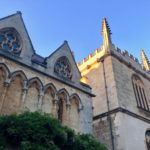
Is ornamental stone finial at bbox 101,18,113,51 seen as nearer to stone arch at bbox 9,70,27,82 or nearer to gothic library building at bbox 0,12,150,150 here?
gothic library building at bbox 0,12,150,150

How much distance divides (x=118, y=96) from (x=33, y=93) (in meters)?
7.43

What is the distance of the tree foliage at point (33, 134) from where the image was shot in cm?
893

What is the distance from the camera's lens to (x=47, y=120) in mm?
9883

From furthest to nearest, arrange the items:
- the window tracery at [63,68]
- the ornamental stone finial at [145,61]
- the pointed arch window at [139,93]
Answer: the ornamental stone finial at [145,61], the pointed arch window at [139,93], the window tracery at [63,68]

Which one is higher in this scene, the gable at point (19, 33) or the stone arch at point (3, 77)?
the gable at point (19, 33)

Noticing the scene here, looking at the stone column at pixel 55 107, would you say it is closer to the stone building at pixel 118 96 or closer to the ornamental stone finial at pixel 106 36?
the stone building at pixel 118 96

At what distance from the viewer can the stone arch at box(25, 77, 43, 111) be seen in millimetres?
12789

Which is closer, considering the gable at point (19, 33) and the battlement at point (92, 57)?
the gable at point (19, 33)

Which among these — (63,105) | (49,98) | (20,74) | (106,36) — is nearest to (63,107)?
(63,105)

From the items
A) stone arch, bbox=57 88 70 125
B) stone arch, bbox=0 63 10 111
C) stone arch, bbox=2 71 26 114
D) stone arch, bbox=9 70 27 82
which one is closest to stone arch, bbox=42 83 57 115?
stone arch, bbox=57 88 70 125

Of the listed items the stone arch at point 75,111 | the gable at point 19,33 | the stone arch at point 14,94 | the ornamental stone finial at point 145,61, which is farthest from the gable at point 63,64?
the ornamental stone finial at point 145,61

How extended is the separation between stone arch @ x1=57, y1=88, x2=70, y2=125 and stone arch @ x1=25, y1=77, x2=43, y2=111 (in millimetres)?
1378

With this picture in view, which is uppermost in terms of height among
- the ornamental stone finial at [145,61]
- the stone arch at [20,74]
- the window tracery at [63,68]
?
the ornamental stone finial at [145,61]

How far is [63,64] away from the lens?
16.4 m
